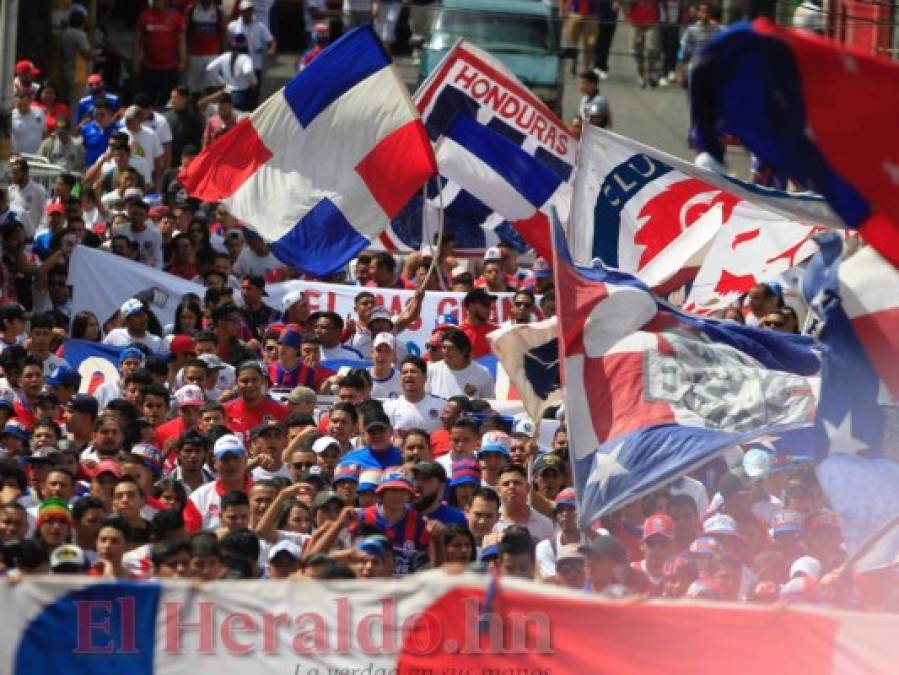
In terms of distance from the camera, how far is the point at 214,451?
43.0 ft

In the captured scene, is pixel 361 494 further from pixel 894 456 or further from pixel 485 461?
pixel 894 456

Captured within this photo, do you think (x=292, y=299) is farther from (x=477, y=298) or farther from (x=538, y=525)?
(x=538, y=525)

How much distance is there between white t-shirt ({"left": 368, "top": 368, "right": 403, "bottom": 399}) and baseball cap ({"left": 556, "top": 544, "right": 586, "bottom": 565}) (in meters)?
3.35

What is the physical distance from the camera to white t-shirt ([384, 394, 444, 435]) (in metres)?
14.7

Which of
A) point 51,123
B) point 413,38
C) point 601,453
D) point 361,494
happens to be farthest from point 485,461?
point 413,38

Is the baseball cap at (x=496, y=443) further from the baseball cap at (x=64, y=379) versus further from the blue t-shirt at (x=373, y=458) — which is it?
the baseball cap at (x=64, y=379)

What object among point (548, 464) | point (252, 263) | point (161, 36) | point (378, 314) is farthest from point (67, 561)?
point (161, 36)

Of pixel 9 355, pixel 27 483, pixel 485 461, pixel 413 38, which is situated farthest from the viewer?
pixel 413 38

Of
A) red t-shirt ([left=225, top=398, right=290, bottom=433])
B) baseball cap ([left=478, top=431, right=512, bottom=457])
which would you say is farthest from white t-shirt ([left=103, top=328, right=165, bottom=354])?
baseball cap ([left=478, top=431, right=512, bottom=457])

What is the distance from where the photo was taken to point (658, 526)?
12.4m

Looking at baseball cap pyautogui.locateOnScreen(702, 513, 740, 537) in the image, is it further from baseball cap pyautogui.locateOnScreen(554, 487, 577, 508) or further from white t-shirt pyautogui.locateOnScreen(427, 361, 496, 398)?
white t-shirt pyautogui.locateOnScreen(427, 361, 496, 398)

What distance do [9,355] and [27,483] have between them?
2811 mm

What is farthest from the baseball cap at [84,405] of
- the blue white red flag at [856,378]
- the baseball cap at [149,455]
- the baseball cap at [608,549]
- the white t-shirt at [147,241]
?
the white t-shirt at [147,241]

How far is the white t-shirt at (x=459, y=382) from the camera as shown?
51.0ft
